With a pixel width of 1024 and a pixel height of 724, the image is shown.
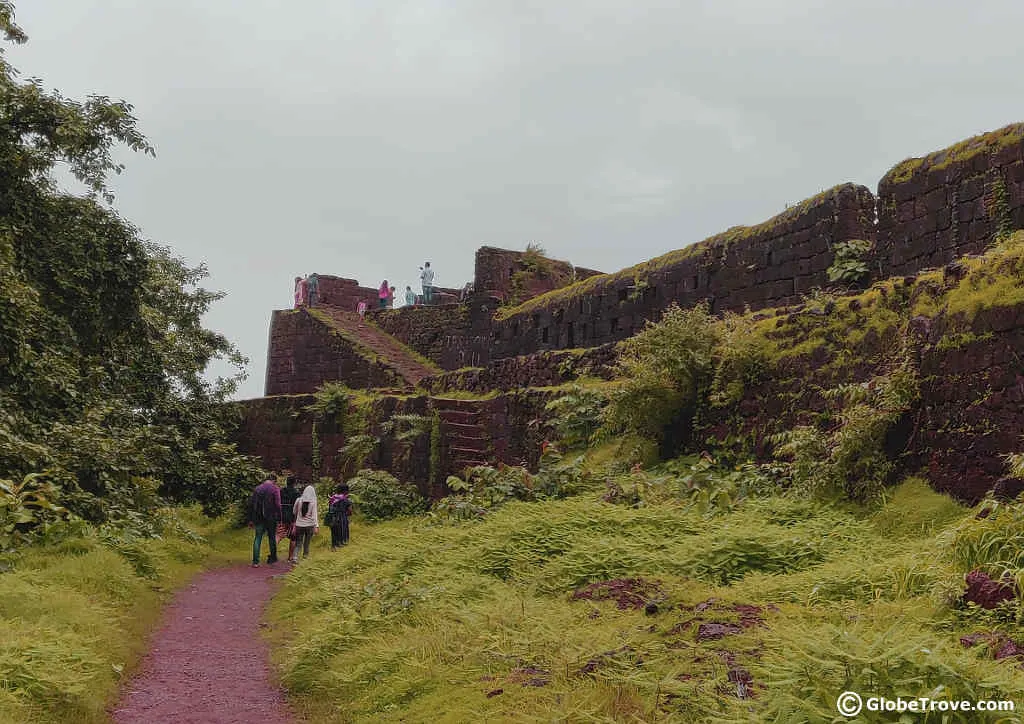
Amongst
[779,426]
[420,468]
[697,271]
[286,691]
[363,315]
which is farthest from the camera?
[363,315]

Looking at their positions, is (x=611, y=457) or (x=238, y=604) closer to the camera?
(x=238, y=604)

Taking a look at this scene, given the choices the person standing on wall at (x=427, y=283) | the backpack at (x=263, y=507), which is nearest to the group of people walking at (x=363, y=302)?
the person standing on wall at (x=427, y=283)

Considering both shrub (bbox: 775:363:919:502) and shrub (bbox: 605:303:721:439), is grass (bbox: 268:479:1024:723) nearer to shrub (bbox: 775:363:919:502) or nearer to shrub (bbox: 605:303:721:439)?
shrub (bbox: 775:363:919:502)

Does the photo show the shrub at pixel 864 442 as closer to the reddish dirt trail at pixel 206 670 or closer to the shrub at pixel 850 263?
the shrub at pixel 850 263

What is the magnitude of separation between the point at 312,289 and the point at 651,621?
26107 mm

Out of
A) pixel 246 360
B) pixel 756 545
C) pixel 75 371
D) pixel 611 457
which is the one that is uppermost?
pixel 246 360

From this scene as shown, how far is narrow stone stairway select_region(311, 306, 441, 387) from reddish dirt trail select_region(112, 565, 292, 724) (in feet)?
47.5

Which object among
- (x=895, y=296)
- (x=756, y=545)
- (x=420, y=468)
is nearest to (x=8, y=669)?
(x=756, y=545)

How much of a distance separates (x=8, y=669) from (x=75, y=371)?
7.48 metres

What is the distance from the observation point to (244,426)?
23.2m

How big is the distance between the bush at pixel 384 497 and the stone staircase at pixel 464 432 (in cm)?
89

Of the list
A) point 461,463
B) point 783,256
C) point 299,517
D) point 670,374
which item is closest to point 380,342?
point 461,463

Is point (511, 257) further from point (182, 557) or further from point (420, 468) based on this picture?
point (182, 557)

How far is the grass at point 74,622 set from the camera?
16.5ft
